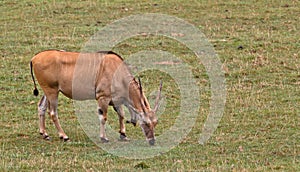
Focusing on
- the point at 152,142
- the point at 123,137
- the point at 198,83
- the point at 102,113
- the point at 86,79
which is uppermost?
the point at 86,79

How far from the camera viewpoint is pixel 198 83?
18.1 metres

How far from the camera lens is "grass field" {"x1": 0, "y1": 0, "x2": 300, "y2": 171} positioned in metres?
11.9

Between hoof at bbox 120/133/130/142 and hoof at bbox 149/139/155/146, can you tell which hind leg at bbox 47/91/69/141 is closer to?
hoof at bbox 120/133/130/142

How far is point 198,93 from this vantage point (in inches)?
677

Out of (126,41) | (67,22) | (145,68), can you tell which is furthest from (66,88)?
(67,22)

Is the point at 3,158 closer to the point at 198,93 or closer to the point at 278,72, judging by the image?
the point at 198,93

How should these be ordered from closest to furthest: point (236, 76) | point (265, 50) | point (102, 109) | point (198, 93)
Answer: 1. point (102, 109)
2. point (198, 93)
3. point (236, 76)
4. point (265, 50)

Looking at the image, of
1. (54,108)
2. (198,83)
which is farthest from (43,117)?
(198,83)

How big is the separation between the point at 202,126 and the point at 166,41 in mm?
7344

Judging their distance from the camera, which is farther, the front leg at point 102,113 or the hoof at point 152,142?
the front leg at point 102,113

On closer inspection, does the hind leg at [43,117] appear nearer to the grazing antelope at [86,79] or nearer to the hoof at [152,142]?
the grazing antelope at [86,79]

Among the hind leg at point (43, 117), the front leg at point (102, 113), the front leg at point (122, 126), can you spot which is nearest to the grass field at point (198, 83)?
the hind leg at point (43, 117)

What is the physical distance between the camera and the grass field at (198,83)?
39.0ft

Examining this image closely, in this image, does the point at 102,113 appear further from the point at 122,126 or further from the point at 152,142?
the point at 152,142
